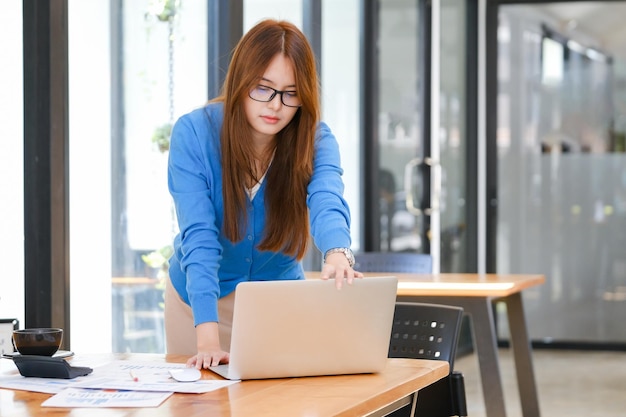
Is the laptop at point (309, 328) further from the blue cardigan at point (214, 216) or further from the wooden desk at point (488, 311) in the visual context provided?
the wooden desk at point (488, 311)

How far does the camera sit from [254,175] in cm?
237

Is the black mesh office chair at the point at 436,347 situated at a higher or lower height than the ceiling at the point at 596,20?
lower

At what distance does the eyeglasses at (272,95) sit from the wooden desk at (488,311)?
1951 mm

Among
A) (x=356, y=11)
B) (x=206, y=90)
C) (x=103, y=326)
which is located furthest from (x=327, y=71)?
(x=103, y=326)

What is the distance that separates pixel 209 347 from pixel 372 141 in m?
4.35

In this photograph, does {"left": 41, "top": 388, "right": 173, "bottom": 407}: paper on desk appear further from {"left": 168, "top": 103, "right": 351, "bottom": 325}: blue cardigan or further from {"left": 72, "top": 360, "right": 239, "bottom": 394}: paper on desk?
{"left": 168, "top": 103, "right": 351, "bottom": 325}: blue cardigan

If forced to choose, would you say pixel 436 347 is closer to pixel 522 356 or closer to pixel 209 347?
pixel 209 347

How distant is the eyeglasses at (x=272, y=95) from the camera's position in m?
2.26

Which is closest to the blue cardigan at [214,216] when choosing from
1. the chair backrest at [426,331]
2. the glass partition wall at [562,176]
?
the chair backrest at [426,331]

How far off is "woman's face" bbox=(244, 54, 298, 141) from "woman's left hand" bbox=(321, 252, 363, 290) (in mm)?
342

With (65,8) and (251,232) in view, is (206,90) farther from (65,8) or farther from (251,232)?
(251,232)

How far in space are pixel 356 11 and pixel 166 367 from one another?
449cm

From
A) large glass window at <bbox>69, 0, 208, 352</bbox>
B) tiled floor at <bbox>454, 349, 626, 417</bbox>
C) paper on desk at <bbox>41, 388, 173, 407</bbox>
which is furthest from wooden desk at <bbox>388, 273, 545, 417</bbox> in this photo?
paper on desk at <bbox>41, 388, 173, 407</bbox>

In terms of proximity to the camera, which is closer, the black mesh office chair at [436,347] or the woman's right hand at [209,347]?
the woman's right hand at [209,347]
